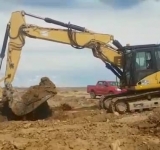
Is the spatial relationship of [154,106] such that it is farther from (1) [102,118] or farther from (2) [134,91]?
(1) [102,118]

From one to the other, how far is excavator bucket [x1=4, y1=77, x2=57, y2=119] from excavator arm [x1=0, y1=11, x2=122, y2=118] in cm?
42

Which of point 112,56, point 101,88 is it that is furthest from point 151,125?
point 101,88

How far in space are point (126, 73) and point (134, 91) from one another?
2.74ft

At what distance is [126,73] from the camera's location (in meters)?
17.9

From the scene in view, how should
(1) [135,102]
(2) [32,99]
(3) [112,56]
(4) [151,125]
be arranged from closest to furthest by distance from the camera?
(4) [151,125] → (2) [32,99] → (1) [135,102] → (3) [112,56]

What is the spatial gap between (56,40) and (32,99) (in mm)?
3216

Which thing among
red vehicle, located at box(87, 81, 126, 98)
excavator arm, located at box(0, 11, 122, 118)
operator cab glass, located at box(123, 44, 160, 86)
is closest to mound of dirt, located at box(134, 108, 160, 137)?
operator cab glass, located at box(123, 44, 160, 86)

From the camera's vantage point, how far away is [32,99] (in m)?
15.6

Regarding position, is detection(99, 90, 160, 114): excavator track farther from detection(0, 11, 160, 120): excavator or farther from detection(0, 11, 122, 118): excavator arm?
detection(0, 11, 122, 118): excavator arm

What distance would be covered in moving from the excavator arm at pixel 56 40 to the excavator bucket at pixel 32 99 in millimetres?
415

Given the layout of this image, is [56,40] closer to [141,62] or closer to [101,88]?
[141,62]

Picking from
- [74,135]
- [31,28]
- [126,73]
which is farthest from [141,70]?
[74,135]

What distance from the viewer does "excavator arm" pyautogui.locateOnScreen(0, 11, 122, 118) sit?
16.7 metres

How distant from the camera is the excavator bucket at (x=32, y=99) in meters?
15.4
